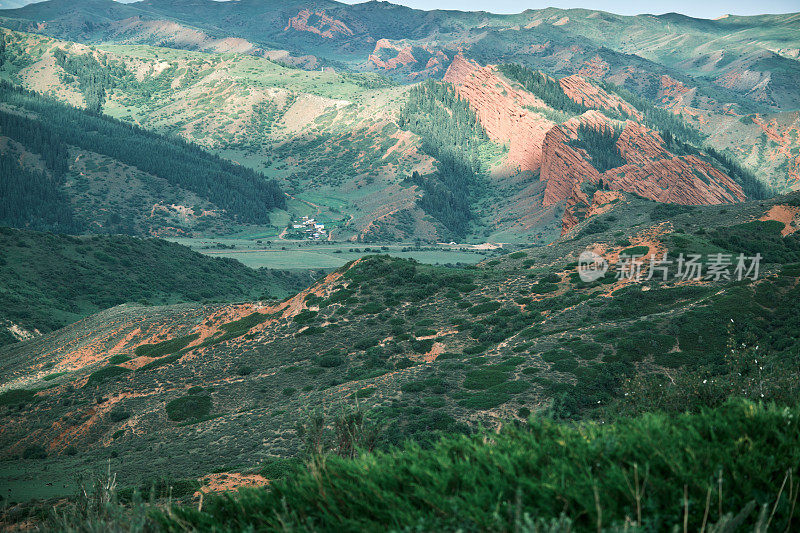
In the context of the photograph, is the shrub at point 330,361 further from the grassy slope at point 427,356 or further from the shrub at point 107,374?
the shrub at point 107,374

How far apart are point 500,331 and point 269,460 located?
2642cm

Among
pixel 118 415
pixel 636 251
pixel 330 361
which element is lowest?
pixel 118 415

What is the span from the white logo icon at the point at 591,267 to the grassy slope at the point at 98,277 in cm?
7400

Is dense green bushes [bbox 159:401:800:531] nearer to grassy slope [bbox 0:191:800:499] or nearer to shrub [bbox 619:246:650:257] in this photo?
grassy slope [bbox 0:191:800:499]

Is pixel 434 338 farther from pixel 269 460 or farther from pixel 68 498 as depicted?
pixel 68 498

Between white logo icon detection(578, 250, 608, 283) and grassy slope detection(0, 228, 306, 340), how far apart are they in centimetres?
Result: 7400

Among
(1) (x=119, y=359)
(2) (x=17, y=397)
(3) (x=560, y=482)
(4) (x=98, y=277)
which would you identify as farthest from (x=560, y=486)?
(4) (x=98, y=277)

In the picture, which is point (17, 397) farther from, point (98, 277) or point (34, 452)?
point (98, 277)

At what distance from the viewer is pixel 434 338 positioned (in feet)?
181

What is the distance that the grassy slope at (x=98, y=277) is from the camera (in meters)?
102

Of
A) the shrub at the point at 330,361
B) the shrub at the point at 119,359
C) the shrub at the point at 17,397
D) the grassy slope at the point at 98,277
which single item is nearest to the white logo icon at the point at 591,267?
the shrub at the point at 330,361

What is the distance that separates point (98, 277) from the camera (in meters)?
116

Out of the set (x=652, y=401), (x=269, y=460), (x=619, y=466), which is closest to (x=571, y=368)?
(x=652, y=401)

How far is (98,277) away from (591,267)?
97.1 meters
